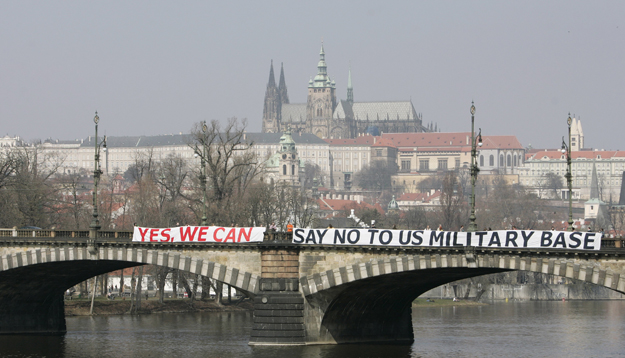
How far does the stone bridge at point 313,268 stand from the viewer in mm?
47500

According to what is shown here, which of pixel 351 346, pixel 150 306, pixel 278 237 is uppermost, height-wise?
pixel 278 237

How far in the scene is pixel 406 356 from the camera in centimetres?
5438

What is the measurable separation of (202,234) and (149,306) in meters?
34.6

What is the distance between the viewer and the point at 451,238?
49344mm

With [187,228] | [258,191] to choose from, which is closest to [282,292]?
[187,228]

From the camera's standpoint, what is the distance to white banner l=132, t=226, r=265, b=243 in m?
53.5

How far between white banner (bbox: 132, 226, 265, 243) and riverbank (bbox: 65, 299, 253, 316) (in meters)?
27.9

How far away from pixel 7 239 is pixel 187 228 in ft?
34.1

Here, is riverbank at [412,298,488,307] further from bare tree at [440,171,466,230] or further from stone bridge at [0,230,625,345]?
stone bridge at [0,230,625,345]

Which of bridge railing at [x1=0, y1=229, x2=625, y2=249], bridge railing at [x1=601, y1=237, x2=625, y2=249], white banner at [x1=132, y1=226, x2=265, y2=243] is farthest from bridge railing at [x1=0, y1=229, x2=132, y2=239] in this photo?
bridge railing at [x1=601, y1=237, x2=625, y2=249]

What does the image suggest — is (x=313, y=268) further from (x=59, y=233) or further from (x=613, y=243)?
(x=59, y=233)

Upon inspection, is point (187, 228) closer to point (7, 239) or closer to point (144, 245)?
point (144, 245)

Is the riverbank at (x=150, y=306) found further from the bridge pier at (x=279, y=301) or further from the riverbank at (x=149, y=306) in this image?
the bridge pier at (x=279, y=301)

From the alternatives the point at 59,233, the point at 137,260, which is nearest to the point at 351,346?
the point at 137,260
